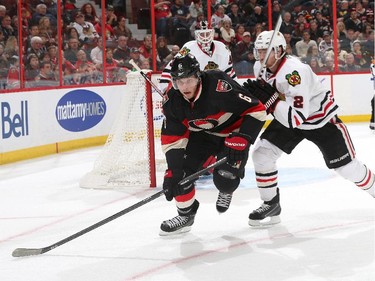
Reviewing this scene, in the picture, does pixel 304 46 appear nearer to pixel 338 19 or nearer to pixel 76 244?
pixel 338 19

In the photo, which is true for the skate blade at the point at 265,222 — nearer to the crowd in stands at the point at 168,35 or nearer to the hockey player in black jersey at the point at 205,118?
the hockey player in black jersey at the point at 205,118


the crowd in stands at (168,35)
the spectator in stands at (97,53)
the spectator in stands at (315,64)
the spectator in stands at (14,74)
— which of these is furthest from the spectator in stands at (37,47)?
the spectator in stands at (315,64)

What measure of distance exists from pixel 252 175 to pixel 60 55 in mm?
3310

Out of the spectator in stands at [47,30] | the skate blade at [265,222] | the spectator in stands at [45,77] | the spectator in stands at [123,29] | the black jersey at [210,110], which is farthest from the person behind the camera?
the spectator in stands at [123,29]

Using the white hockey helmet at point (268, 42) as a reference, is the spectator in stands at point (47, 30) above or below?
above

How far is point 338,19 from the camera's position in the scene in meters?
10.4

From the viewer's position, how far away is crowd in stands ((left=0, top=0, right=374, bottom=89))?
8086mm

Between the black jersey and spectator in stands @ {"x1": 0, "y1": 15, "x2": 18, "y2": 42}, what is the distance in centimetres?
423

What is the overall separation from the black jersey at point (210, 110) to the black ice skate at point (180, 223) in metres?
0.36

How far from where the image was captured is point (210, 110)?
3586 millimetres

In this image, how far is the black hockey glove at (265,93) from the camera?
12.3 feet

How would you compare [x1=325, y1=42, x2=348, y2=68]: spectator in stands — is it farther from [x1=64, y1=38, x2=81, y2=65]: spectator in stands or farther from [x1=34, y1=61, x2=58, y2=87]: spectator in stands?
[x1=34, y1=61, x2=58, y2=87]: spectator in stands

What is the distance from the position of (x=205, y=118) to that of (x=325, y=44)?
23.2 ft

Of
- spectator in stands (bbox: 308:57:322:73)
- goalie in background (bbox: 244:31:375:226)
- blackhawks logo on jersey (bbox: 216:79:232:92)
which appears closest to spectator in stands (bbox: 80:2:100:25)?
spectator in stands (bbox: 308:57:322:73)
